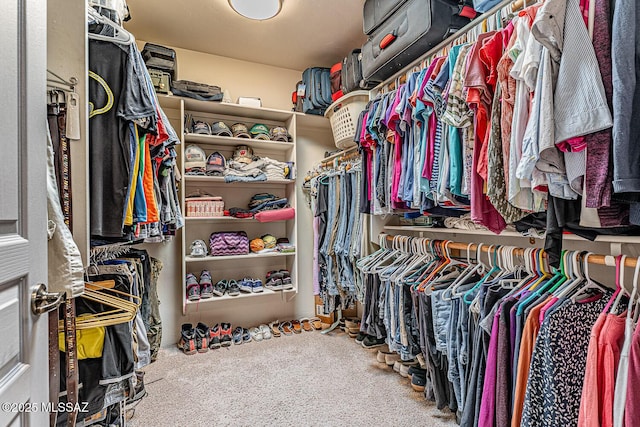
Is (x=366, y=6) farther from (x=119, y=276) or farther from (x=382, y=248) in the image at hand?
(x=119, y=276)

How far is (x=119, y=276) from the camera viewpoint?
1.29 meters

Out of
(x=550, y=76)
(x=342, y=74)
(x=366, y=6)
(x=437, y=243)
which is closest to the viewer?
(x=550, y=76)

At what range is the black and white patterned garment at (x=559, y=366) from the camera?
93 centimetres

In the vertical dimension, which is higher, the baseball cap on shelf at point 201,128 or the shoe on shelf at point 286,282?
the baseball cap on shelf at point 201,128

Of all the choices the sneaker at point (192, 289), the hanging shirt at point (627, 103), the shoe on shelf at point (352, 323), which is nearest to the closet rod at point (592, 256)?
the hanging shirt at point (627, 103)

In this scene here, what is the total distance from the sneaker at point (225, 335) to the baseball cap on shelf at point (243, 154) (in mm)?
1461

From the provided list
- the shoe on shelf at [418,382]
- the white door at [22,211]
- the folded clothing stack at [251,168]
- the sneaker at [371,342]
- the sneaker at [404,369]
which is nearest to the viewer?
the white door at [22,211]

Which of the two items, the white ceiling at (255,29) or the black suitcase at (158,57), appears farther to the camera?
the black suitcase at (158,57)

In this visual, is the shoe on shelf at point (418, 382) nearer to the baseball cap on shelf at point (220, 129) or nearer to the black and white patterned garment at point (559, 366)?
the black and white patterned garment at point (559, 366)

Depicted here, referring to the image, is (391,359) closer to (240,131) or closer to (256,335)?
(256,335)

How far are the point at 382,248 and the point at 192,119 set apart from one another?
1963 mm

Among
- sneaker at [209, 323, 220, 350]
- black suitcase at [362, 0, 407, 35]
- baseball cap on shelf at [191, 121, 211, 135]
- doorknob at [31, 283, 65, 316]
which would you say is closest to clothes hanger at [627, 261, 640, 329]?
doorknob at [31, 283, 65, 316]

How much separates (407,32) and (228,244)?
206 centimetres

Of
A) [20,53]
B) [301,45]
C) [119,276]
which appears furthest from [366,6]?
[119,276]
